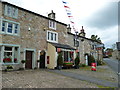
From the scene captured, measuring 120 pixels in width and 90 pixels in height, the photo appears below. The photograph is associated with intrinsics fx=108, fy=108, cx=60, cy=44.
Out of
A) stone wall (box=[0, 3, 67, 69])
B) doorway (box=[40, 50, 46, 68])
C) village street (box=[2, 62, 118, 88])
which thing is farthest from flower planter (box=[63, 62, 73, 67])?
village street (box=[2, 62, 118, 88])

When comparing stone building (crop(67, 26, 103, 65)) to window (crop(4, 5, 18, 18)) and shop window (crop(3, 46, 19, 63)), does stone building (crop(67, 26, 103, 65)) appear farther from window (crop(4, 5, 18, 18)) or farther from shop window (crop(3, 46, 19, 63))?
window (crop(4, 5, 18, 18))

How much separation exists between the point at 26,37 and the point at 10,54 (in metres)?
2.54

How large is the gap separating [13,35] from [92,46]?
64.9 feet

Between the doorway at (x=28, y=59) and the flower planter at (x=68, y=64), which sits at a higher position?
the doorway at (x=28, y=59)

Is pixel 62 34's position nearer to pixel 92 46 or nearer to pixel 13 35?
pixel 13 35

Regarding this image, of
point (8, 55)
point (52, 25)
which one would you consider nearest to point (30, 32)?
point (8, 55)

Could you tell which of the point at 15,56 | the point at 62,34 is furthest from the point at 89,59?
the point at 15,56

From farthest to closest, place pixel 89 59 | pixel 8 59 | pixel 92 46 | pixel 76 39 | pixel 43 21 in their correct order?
pixel 92 46, pixel 89 59, pixel 76 39, pixel 43 21, pixel 8 59

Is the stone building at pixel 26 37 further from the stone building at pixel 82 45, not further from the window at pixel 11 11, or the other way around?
the stone building at pixel 82 45

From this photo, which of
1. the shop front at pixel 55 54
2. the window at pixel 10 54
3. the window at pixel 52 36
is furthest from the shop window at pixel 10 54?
the window at pixel 52 36

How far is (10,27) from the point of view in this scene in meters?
11.3

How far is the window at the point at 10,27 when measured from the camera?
424 inches

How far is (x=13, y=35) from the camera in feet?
36.9

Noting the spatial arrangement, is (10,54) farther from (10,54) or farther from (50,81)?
(50,81)
